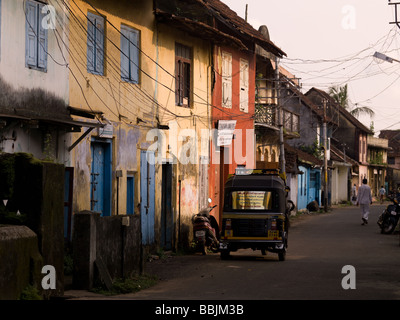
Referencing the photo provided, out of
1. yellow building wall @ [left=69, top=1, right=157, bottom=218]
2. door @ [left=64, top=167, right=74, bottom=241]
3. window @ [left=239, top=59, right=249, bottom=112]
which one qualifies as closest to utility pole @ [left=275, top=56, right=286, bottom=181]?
window @ [left=239, top=59, right=249, bottom=112]

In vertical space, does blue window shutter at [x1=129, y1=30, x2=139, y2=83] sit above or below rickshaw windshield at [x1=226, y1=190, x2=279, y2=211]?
above

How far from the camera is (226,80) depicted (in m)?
27.7

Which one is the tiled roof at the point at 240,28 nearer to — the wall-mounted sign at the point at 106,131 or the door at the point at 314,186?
the wall-mounted sign at the point at 106,131

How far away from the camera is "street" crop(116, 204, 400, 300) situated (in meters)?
12.6

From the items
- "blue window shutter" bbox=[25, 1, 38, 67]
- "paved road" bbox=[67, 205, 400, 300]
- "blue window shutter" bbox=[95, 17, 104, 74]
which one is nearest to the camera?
"paved road" bbox=[67, 205, 400, 300]

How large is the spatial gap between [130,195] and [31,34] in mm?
5960

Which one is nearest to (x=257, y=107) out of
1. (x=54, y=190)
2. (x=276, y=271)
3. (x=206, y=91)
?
(x=206, y=91)

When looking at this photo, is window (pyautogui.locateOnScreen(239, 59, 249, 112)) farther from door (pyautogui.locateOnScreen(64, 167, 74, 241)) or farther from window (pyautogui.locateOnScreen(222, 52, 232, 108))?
door (pyautogui.locateOnScreen(64, 167, 74, 241))

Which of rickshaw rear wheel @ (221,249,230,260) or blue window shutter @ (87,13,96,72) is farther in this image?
rickshaw rear wheel @ (221,249,230,260)

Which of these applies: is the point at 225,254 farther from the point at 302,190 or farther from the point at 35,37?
the point at 302,190

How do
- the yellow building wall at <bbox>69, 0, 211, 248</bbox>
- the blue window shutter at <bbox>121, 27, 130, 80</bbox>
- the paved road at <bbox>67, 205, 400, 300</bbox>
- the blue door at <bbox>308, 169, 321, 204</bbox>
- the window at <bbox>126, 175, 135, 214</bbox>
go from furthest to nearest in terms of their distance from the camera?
the blue door at <bbox>308, 169, 321, 204</bbox> → the window at <bbox>126, 175, 135, 214</bbox> → the blue window shutter at <bbox>121, 27, 130, 80</bbox> → the yellow building wall at <bbox>69, 0, 211, 248</bbox> → the paved road at <bbox>67, 205, 400, 300</bbox>

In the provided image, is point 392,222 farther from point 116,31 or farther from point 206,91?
point 116,31

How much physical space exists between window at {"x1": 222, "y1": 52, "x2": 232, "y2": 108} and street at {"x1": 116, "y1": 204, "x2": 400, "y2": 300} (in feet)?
19.3

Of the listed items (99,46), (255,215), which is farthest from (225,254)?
(99,46)
